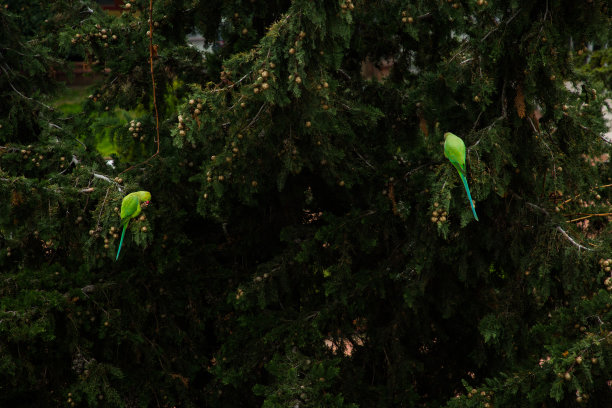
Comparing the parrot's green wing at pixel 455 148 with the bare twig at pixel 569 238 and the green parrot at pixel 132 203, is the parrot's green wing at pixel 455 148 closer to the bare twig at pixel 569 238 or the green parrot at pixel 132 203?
the bare twig at pixel 569 238

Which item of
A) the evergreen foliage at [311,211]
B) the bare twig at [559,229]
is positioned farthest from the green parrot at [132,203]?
the bare twig at [559,229]

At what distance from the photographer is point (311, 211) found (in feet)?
16.2

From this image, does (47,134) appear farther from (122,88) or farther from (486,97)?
(486,97)

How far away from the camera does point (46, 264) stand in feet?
14.7

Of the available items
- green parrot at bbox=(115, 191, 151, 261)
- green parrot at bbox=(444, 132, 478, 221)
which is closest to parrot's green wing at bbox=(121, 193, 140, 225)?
green parrot at bbox=(115, 191, 151, 261)

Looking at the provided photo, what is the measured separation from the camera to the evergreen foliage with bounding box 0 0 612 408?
3070mm

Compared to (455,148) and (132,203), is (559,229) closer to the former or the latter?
(455,148)

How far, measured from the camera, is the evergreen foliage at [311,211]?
121 inches

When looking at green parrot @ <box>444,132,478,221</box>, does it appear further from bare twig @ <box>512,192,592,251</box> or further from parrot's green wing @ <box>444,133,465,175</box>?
bare twig @ <box>512,192,592,251</box>

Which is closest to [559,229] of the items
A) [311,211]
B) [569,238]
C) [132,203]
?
[569,238]

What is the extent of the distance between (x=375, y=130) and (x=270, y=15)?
3.89 feet

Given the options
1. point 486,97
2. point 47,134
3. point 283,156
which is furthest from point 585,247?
point 47,134

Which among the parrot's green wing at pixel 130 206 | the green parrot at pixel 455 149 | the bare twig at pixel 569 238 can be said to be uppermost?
the parrot's green wing at pixel 130 206

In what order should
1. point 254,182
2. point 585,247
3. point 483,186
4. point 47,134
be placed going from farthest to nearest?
point 47,134 < point 254,182 < point 585,247 < point 483,186
